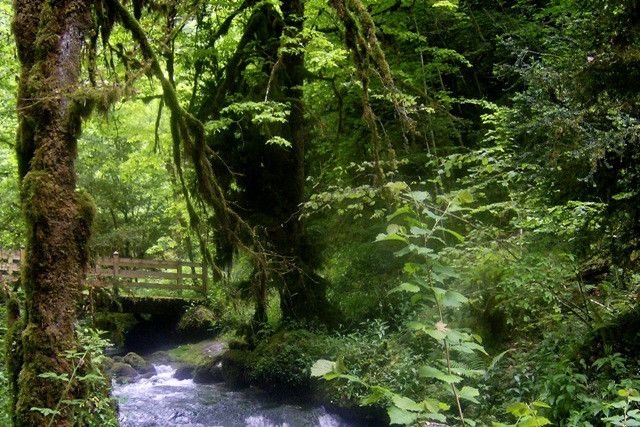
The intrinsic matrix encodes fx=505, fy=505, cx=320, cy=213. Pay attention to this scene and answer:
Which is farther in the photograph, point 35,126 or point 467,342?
point 35,126

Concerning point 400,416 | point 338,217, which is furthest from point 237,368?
A: point 400,416

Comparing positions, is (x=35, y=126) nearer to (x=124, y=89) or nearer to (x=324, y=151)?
(x=124, y=89)

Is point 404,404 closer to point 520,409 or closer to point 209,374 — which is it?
point 520,409

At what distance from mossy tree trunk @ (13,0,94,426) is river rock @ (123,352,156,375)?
1022 cm

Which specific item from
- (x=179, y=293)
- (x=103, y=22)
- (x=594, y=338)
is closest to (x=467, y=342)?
(x=594, y=338)

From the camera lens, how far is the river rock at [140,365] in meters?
13.0

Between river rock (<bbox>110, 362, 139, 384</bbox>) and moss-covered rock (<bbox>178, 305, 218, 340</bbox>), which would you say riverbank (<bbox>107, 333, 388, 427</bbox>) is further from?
moss-covered rock (<bbox>178, 305, 218, 340</bbox>)

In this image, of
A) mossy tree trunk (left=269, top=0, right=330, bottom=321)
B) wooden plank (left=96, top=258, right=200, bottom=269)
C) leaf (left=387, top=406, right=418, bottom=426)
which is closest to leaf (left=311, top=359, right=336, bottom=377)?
leaf (left=387, top=406, right=418, bottom=426)

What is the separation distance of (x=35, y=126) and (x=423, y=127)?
23.7 ft

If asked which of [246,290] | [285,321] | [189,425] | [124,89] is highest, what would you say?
[124,89]

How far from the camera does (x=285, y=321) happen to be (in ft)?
36.7

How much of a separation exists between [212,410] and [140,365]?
4.81 metres

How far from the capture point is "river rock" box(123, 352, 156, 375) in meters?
13.0

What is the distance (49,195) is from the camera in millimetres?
3561
